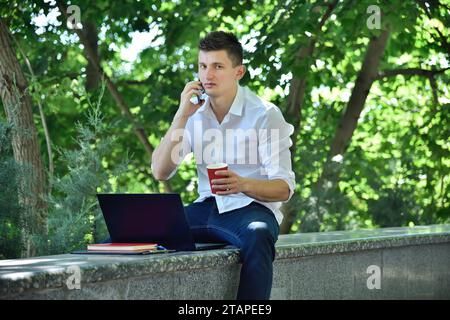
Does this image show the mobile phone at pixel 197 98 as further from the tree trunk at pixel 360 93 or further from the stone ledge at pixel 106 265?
the tree trunk at pixel 360 93

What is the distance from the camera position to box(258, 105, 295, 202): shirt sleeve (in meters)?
4.55

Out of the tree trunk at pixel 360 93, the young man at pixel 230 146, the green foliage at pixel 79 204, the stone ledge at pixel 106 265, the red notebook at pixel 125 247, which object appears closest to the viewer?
the stone ledge at pixel 106 265

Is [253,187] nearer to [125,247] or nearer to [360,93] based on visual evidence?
[125,247]

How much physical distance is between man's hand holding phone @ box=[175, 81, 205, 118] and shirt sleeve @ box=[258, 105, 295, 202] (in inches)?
16.5

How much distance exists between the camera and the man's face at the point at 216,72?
15.7 ft

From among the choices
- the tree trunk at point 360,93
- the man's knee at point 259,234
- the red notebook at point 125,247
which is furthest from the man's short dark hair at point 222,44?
the tree trunk at point 360,93

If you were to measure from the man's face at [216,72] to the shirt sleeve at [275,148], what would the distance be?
313 mm

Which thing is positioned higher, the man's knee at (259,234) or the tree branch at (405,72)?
the tree branch at (405,72)

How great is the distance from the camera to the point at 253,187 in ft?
14.3

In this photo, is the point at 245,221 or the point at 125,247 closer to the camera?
the point at 125,247

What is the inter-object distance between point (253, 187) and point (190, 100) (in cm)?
77

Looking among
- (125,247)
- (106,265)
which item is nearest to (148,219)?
(125,247)

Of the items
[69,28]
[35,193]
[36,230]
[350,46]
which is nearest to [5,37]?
[35,193]
